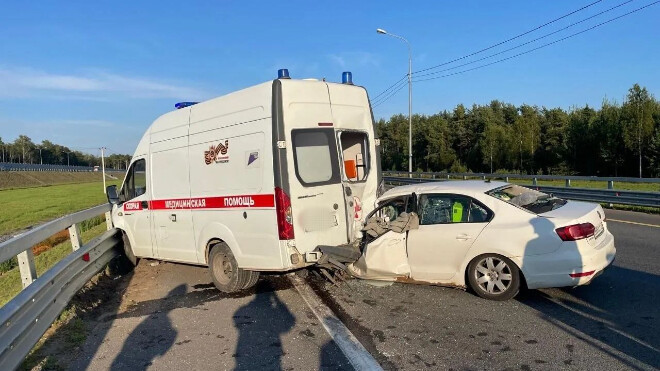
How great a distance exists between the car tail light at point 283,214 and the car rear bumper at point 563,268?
267cm

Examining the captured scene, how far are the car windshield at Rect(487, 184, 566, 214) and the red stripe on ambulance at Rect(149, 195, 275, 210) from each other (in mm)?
2754

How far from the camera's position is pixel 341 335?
488 centimetres

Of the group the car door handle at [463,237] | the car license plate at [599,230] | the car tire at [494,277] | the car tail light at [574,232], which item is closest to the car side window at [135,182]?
the car door handle at [463,237]

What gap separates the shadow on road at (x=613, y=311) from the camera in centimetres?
426

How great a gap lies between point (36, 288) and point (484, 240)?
4.60 meters

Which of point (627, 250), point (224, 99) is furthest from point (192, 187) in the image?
point (627, 250)

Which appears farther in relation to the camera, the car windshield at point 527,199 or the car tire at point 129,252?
the car tire at point 129,252

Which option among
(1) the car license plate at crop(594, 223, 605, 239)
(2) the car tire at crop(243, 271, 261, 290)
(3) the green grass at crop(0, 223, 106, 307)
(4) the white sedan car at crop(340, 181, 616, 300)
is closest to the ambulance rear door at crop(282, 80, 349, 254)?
(4) the white sedan car at crop(340, 181, 616, 300)

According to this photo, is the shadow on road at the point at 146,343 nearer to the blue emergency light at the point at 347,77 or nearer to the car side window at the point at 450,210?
the car side window at the point at 450,210

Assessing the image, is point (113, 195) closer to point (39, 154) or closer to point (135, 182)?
point (135, 182)

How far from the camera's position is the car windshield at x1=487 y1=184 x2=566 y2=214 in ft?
19.4

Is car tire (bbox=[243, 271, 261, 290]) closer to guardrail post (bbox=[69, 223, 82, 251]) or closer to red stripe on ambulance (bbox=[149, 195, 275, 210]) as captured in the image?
red stripe on ambulance (bbox=[149, 195, 275, 210])

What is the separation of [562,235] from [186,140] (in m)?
5.11

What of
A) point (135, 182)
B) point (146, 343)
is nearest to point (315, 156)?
point (146, 343)
